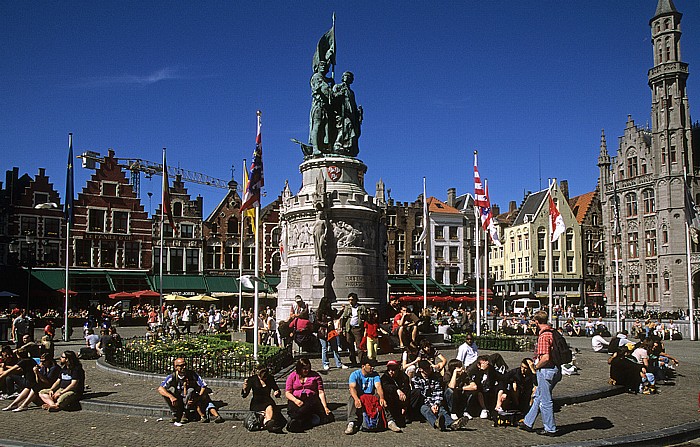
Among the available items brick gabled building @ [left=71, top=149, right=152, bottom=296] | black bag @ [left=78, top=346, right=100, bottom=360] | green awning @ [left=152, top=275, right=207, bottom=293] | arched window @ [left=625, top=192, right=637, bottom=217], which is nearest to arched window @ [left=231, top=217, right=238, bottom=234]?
green awning @ [left=152, top=275, right=207, bottom=293]

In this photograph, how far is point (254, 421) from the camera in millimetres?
11367

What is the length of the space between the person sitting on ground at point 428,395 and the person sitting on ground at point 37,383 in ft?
24.9

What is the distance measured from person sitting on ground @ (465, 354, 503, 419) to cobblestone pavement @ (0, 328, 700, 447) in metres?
0.33

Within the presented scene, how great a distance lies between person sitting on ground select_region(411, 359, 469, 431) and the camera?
38.6ft

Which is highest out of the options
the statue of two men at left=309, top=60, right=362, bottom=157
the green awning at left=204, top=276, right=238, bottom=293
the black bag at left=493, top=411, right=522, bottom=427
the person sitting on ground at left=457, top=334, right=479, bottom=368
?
the statue of two men at left=309, top=60, right=362, bottom=157

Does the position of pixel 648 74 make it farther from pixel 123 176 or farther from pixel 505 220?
pixel 123 176

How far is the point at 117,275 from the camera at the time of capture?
53.2m

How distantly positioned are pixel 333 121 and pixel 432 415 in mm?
17549

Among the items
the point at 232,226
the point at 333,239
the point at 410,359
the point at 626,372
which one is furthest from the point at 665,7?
the point at 410,359

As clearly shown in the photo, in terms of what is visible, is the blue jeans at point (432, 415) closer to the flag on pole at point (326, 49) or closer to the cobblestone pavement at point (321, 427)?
the cobblestone pavement at point (321, 427)

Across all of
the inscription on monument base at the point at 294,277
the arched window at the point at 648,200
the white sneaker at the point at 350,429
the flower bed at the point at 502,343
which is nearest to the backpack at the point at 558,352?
the white sneaker at the point at 350,429

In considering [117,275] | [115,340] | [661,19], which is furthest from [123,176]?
[661,19]

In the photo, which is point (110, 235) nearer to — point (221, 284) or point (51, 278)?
point (51, 278)

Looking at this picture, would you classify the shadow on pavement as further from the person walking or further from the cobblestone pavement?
the person walking
